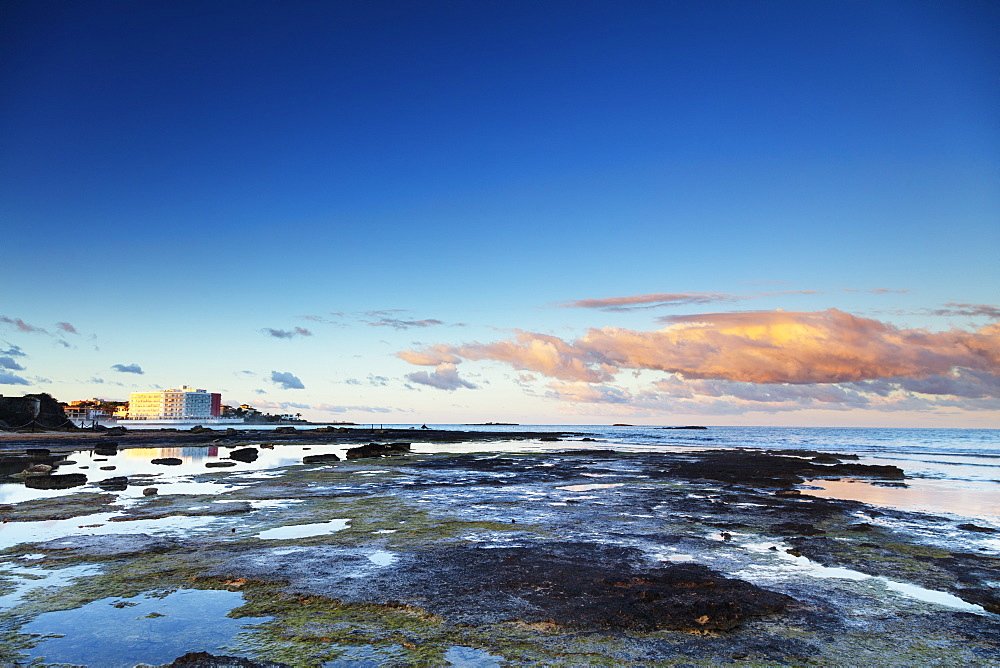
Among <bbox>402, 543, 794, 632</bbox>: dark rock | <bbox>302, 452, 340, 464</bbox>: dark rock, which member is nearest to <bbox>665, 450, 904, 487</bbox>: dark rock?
<bbox>402, 543, 794, 632</bbox>: dark rock

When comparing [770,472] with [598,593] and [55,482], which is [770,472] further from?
[55,482]

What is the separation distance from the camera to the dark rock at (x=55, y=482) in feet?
78.1

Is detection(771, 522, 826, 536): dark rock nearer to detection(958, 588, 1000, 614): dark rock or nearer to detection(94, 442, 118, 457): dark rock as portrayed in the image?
detection(958, 588, 1000, 614): dark rock

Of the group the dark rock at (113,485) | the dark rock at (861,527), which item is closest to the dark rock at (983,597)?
the dark rock at (861,527)

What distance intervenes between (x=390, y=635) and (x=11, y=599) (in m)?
6.71

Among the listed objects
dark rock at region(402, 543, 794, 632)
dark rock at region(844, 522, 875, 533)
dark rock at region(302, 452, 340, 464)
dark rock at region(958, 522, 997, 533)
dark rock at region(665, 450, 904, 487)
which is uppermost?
dark rock at region(402, 543, 794, 632)

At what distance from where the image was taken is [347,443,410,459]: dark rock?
4781 centimetres

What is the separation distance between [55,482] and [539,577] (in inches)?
923

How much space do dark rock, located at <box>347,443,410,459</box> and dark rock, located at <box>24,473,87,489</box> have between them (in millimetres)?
22633

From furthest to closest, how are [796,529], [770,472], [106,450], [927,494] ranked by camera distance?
[106,450], [770,472], [927,494], [796,529]

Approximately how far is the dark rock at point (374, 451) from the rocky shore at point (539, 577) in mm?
24924

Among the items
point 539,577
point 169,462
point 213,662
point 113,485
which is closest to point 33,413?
point 169,462

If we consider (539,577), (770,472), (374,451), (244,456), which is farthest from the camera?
(374,451)

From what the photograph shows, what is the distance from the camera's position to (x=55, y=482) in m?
24.2
